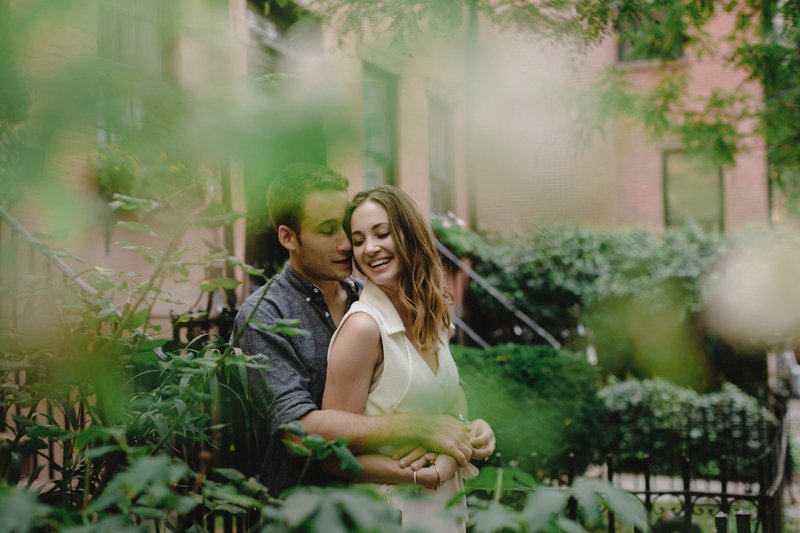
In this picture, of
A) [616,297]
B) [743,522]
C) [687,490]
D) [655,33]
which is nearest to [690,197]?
[616,297]

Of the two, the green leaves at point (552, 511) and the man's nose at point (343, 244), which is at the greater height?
the man's nose at point (343, 244)

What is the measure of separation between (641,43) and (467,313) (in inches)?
345

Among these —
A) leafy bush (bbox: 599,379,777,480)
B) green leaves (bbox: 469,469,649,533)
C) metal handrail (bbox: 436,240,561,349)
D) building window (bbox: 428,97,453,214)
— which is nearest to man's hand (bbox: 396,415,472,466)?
green leaves (bbox: 469,469,649,533)

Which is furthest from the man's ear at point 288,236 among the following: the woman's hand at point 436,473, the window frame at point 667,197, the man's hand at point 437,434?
the window frame at point 667,197

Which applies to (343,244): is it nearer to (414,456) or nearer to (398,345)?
(398,345)

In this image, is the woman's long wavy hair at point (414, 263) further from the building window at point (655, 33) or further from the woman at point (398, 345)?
the building window at point (655, 33)

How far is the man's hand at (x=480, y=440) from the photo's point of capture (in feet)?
8.19

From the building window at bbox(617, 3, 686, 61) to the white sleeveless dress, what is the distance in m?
2.15

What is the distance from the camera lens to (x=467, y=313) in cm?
1456

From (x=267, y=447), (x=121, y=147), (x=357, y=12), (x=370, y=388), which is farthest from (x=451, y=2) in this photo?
(x=121, y=147)

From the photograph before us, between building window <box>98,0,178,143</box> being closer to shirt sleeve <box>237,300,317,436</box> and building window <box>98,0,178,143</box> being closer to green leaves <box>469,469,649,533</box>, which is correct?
green leaves <box>469,469,649,533</box>

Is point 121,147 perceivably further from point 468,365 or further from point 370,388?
point 468,365

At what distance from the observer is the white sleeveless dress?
2.37m

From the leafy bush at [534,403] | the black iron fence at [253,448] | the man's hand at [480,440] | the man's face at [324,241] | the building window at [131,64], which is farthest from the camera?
the leafy bush at [534,403]
